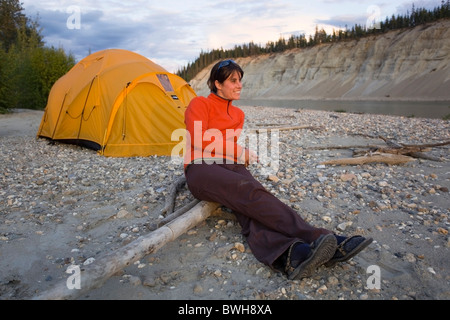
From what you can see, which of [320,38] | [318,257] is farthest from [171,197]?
[320,38]

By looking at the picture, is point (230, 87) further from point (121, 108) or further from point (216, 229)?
point (121, 108)

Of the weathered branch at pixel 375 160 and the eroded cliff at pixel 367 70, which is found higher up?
the eroded cliff at pixel 367 70

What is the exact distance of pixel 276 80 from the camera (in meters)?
64.7

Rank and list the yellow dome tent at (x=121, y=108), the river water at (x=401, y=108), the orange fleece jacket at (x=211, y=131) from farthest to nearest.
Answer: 1. the river water at (x=401, y=108)
2. the yellow dome tent at (x=121, y=108)
3. the orange fleece jacket at (x=211, y=131)

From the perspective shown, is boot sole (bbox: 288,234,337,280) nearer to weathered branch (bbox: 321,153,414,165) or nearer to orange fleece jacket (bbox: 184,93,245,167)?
orange fleece jacket (bbox: 184,93,245,167)

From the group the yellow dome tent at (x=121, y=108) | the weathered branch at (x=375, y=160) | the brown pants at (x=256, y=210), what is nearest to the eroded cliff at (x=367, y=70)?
the weathered branch at (x=375, y=160)

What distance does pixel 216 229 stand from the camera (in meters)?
3.75

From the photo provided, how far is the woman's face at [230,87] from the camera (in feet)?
12.5

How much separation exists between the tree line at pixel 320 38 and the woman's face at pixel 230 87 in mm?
A: 52662

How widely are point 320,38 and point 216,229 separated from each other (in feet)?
216

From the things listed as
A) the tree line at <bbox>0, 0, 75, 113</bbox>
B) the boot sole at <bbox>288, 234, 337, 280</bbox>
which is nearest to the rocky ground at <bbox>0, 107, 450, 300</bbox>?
the boot sole at <bbox>288, 234, 337, 280</bbox>

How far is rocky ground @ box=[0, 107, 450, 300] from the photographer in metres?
2.71

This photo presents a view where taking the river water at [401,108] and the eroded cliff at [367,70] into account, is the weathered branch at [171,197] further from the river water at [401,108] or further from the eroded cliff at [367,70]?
the eroded cliff at [367,70]
